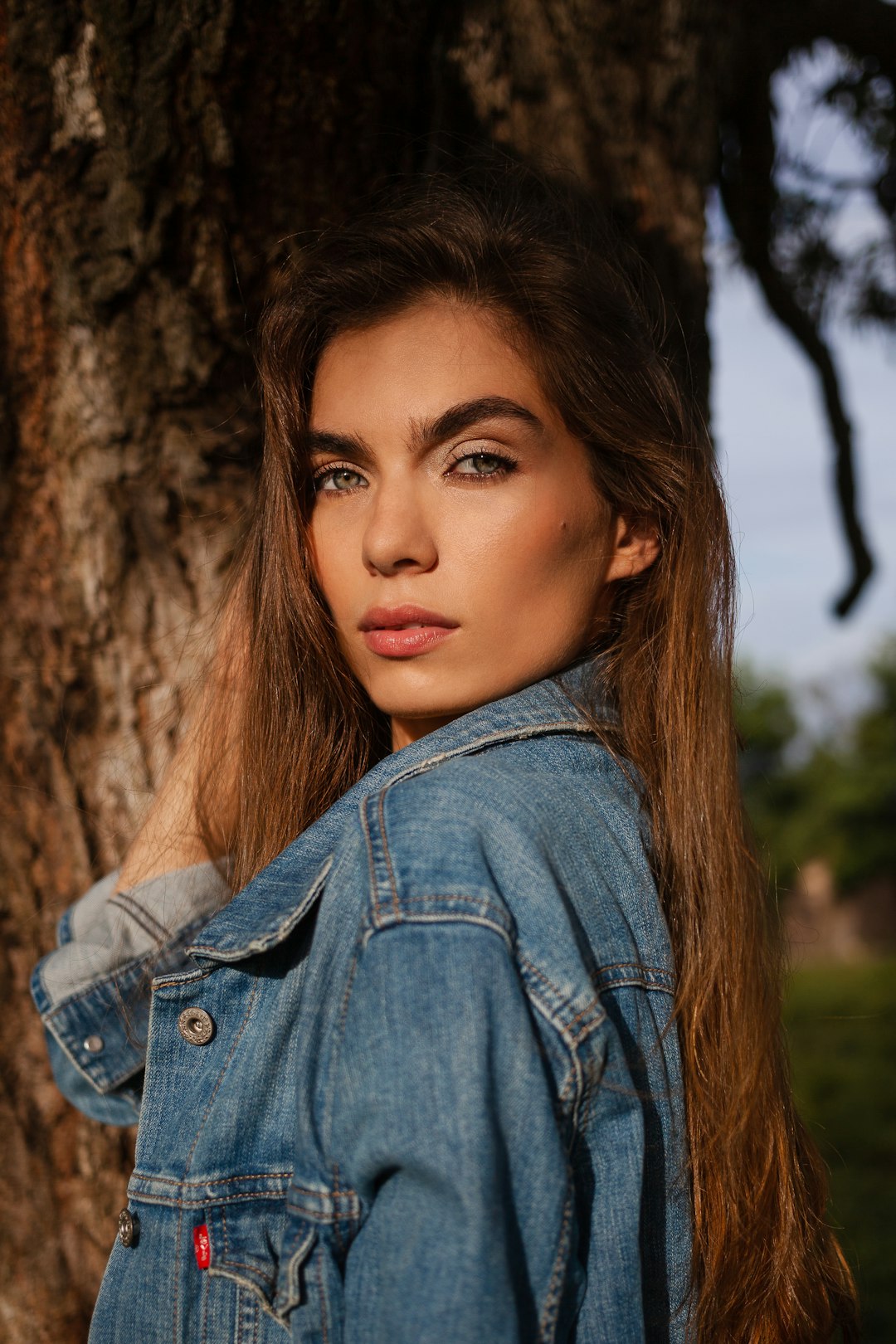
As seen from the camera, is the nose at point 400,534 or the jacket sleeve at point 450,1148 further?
the nose at point 400,534

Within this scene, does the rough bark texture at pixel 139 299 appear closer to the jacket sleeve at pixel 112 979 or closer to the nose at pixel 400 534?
the jacket sleeve at pixel 112 979

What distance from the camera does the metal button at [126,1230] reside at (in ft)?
5.03

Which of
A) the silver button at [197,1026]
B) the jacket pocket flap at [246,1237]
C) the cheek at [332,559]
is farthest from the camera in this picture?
the cheek at [332,559]

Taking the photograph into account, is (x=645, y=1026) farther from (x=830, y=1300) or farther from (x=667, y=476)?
(x=667, y=476)

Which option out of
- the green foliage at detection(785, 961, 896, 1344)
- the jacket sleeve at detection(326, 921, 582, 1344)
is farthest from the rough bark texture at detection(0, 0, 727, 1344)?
the green foliage at detection(785, 961, 896, 1344)

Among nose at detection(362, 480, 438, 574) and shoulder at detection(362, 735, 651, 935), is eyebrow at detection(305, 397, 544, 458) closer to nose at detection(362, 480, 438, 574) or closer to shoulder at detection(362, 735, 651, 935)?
nose at detection(362, 480, 438, 574)

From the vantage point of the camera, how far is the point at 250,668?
6.54ft

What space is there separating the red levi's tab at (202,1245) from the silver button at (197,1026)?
0.24 meters

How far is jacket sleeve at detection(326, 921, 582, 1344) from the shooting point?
1116 millimetres

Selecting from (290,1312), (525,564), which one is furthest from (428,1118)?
(525,564)

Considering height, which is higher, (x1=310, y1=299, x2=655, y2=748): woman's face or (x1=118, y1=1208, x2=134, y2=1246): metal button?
(x1=310, y1=299, x2=655, y2=748): woman's face

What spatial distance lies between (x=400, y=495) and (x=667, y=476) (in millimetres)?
466

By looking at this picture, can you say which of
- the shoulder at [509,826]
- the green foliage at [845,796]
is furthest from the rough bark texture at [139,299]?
the green foliage at [845,796]

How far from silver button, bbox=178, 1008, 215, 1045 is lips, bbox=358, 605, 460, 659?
58 cm
